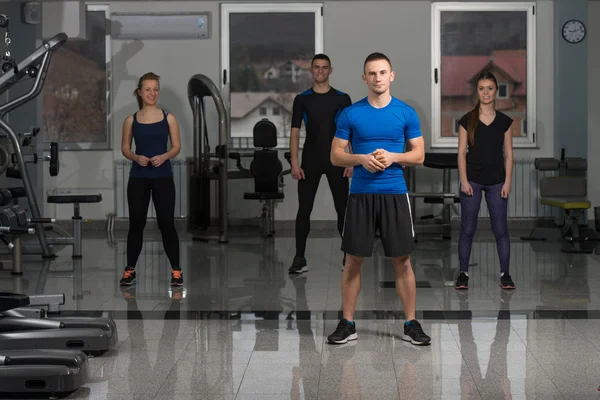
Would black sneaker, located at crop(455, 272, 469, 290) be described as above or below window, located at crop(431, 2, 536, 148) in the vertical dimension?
below

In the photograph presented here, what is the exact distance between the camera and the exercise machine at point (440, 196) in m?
8.99

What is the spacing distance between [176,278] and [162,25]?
439 centimetres

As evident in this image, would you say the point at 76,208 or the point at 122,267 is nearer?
the point at 122,267

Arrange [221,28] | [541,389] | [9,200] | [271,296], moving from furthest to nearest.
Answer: [221,28], [9,200], [271,296], [541,389]

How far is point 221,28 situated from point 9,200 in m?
3.50

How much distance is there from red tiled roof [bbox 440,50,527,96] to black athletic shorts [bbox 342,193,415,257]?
577 cm

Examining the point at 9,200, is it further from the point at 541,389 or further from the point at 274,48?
the point at 541,389

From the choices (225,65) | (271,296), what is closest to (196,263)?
(271,296)

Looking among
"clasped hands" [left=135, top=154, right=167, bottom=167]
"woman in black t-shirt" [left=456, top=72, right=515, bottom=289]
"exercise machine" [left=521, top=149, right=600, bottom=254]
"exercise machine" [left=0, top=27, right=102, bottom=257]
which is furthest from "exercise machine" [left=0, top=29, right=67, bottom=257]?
"exercise machine" [left=521, top=149, right=600, bottom=254]

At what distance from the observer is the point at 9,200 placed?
24.1 ft

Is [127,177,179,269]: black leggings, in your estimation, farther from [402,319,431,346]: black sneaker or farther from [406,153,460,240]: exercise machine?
[406,153,460,240]: exercise machine

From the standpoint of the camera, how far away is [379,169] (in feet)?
14.3

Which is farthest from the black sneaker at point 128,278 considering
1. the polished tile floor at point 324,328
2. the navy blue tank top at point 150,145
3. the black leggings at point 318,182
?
the black leggings at point 318,182

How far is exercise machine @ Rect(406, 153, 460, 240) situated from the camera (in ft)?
29.5
